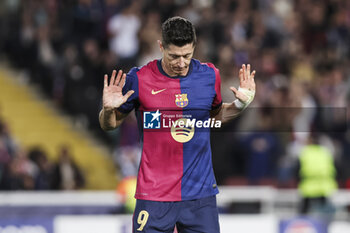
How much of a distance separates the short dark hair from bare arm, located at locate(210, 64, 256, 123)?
0.55m

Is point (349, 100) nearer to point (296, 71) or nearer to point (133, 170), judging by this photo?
point (296, 71)

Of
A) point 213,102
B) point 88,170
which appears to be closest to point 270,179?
point 88,170

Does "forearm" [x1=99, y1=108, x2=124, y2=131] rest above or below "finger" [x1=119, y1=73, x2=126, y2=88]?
below

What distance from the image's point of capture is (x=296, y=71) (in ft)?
Result: 42.9

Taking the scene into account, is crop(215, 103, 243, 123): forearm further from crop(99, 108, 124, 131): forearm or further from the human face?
crop(99, 108, 124, 131): forearm

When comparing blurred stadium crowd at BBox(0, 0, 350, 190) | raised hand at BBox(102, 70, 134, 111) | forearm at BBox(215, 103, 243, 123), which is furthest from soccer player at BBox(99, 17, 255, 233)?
blurred stadium crowd at BBox(0, 0, 350, 190)

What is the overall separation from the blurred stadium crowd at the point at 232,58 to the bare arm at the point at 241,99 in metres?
5.62

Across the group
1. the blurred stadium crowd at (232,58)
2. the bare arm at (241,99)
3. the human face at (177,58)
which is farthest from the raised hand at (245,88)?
the blurred stadium crowd at (232,58)

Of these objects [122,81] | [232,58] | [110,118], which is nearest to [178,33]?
[122,81]

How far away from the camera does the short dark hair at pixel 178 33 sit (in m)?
5.06

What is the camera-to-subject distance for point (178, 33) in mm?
5078

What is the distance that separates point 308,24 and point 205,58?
2571 millimetres

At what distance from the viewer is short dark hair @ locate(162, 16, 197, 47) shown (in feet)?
16.6

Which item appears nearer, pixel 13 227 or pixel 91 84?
pixel 13 227
